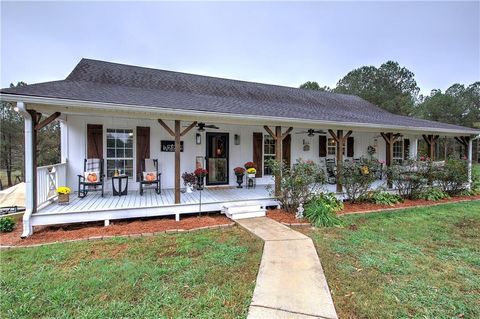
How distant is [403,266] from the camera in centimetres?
345

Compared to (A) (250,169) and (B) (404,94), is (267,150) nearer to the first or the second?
(A) (250,169)

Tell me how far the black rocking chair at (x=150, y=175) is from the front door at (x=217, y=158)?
1698 millimetres

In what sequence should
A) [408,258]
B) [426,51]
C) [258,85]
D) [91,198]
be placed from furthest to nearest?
[426,51] < [258,85] < [91,198] < [408,258]

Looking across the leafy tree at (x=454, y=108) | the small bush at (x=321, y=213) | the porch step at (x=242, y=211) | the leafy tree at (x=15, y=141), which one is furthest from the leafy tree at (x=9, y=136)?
the leafy tree at (x=454, y=108)

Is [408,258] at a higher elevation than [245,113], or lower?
lower

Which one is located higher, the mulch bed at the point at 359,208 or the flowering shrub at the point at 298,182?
A: the flowering shrub at the point at 298,182

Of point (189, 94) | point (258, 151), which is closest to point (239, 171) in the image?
point (258, 151)

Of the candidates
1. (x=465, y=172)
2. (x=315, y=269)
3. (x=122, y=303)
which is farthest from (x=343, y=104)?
(x=122, y=303)

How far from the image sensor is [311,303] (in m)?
2.52

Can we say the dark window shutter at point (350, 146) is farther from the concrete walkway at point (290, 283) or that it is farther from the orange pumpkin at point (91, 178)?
the orange pumpkin at point (91, 178)

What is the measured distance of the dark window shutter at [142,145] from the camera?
7.41 meters

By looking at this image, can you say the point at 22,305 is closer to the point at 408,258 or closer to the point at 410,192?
the point at 408,258

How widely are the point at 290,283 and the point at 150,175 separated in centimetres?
512

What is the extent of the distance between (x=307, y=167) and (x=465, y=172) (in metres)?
7.31
